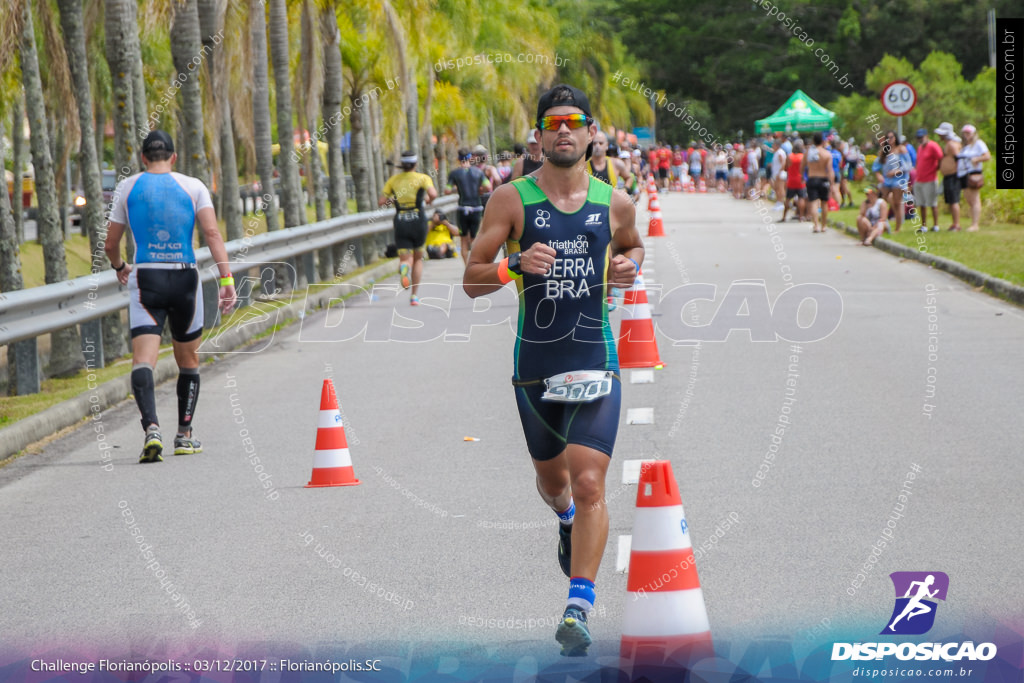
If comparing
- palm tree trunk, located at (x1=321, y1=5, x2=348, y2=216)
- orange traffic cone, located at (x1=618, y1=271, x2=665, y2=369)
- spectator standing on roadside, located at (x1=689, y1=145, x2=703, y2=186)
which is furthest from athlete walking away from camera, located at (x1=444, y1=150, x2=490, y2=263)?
spectator standing on roadside, located at (x1=689, y1=145, x2=703, y2=186)

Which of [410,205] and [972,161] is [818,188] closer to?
[972,161]

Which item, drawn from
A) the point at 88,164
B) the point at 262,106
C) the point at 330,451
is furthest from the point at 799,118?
the point at 330,451

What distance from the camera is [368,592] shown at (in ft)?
20.3

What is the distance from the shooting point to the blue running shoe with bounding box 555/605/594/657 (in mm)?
5082

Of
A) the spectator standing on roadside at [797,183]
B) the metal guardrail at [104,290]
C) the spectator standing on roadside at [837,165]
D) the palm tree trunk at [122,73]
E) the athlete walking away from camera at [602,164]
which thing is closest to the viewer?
the metal guardrail at [104,290]

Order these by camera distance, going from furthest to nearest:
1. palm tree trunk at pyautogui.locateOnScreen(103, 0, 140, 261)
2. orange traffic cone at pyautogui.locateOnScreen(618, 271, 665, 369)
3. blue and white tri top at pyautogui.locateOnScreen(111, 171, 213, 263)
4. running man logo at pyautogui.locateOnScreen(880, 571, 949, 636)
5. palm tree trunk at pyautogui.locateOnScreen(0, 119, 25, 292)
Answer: palm tree trunk at pyautogui.locateOnScreen(103, 0, 140, 261) → palm tree trunk at pyautogui.locateOnScreen(0, 119, 25, 292) → orange traffic cone at pyautogui.locateOnScreen(618, 271, 665, 369) → blue and white tri top at pyautogui.locateOnScreen(111, 171, 213, 263) → running man logo at pyautogui.locateOnScreen(880, 571, 949, 636)

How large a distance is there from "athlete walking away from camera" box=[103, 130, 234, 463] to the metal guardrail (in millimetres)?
1738

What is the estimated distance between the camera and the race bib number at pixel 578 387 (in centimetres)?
556

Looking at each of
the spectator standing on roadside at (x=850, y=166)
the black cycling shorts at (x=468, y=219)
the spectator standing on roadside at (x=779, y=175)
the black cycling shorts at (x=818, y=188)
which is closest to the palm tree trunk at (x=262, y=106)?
the black cycling shorts at (x=468, y=219)

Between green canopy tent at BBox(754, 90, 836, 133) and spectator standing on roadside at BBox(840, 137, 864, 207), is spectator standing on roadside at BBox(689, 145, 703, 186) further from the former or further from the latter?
spectator standing on roadside at BBox(840, 137, 864, 207)

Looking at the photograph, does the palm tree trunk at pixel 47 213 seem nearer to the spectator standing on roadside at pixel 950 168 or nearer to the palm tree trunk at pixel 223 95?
the palm tree trunk at pixel 223 95

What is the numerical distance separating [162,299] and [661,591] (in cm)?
538

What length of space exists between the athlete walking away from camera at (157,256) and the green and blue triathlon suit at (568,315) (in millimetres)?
4154

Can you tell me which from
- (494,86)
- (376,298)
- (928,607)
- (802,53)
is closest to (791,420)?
(928,607)
